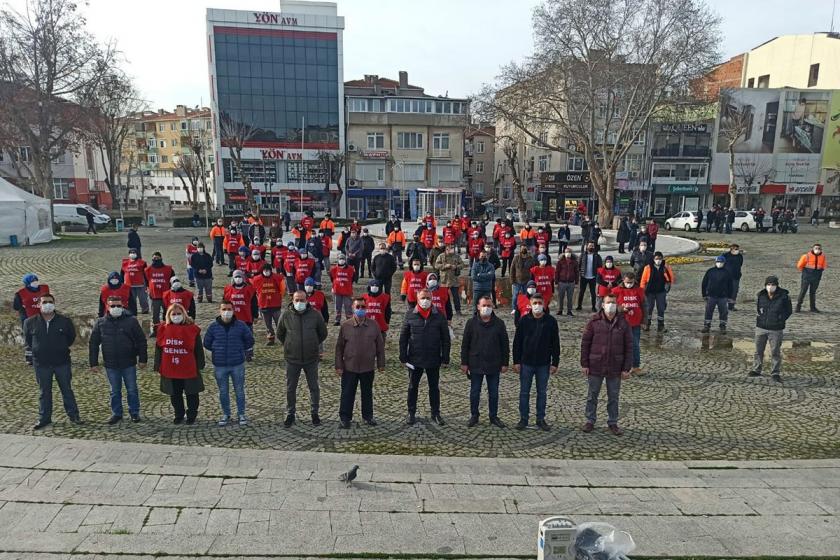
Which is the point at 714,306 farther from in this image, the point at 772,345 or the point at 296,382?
the point at 296,382

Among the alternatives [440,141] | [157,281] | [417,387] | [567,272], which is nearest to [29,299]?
[157,281]

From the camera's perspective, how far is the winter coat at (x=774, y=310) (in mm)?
8148

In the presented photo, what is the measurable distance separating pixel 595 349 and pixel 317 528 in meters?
3.89

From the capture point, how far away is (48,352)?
6492 millimetres

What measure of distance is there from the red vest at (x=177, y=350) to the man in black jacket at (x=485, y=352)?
131 inches

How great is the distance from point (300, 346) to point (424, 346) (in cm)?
156

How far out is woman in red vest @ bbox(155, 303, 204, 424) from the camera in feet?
21.2

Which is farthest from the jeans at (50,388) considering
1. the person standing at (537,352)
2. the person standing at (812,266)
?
the person standing at (812,266)

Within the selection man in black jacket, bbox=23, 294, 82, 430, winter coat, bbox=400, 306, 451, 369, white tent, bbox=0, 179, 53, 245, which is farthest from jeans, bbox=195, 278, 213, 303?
white tent, bbox=0, 179, 53, 245

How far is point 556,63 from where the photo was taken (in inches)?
1298

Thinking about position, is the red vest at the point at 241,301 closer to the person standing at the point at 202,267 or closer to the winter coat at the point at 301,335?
the winter coat at the point at 301,335

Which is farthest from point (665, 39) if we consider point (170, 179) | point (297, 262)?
point (170, 179)

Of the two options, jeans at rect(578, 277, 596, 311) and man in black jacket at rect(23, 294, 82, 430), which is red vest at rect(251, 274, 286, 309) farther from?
jeans at rect(578, 277, 596, 311)

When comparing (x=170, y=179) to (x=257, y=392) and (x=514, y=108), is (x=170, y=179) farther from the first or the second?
(x=257, y=392)
